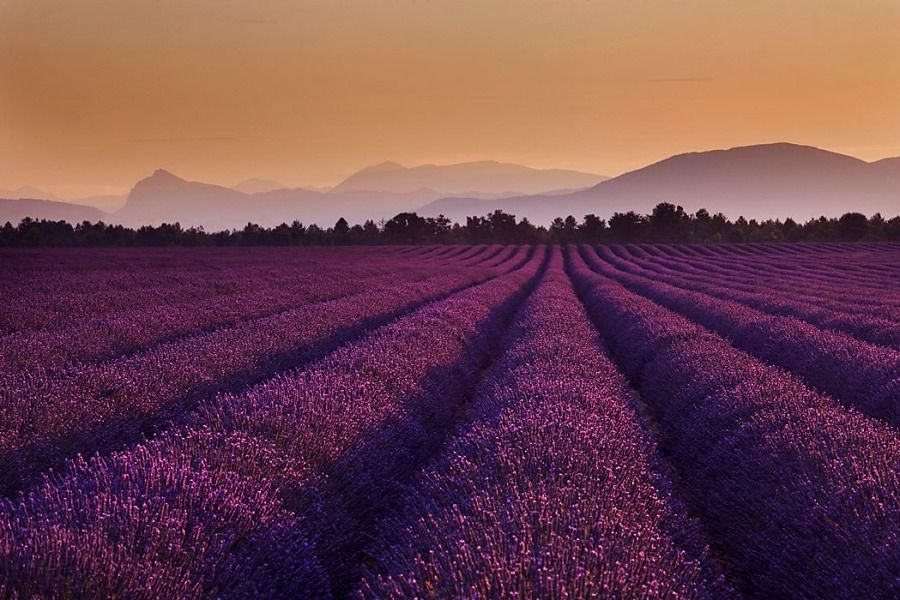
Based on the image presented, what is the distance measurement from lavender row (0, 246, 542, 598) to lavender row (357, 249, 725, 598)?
360mm

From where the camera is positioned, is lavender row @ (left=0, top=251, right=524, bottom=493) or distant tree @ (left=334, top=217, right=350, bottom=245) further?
distant tree @ (left=334, top=217, right=350, bottom=245)

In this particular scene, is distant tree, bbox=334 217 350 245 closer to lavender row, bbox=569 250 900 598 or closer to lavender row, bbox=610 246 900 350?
lavender row, bbox=610 246 900 350

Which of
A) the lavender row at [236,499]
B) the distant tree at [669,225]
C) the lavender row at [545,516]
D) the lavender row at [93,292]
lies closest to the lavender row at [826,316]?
the lavender row at [545,516]

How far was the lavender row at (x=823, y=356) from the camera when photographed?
534 centimetres

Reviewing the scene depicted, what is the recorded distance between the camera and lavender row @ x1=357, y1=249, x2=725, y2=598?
2.03 metres

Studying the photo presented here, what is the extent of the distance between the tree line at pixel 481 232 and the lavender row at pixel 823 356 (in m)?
56.7

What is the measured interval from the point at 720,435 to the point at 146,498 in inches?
141

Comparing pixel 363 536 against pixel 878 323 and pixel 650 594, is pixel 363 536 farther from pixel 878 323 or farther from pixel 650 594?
pixel 878 323

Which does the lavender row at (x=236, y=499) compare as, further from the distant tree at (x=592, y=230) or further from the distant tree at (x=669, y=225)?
the distant tree at (x=669, y=225)

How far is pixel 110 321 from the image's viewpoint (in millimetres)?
7641

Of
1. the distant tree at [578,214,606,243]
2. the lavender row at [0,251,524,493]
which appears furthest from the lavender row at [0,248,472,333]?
the distant tree at [578,214,606,243]

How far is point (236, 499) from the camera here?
268cm

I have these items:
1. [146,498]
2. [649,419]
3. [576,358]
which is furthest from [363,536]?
[649,419]

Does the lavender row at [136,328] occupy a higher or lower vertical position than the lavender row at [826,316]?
higher
